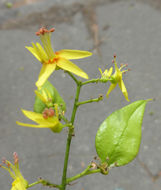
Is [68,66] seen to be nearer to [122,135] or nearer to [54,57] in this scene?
[54,57]

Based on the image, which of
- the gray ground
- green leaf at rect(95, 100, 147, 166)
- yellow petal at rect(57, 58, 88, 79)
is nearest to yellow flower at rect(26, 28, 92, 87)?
yellow petal at rect(57, 58, 88, 79)

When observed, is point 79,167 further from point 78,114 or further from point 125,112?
point 125,112

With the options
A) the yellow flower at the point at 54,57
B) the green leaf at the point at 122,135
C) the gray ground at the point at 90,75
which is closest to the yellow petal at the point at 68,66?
the yellow flower at the point at 54,57

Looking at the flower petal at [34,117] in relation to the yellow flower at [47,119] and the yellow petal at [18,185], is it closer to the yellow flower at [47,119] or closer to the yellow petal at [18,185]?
the yellow flower at [47,119]

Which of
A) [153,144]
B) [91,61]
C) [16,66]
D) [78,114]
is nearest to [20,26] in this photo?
[16,66]

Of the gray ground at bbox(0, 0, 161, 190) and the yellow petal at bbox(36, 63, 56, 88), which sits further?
the gray ground at bbox(0, 0, 161, 190)

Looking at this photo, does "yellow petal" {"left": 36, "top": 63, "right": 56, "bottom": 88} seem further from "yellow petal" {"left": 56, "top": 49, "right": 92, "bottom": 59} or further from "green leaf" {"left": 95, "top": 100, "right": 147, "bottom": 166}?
"green leaf" {"left": 95, "top": 100, "right": 147, "bottom": 166}

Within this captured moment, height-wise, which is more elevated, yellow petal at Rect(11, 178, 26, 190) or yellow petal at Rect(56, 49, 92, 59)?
yellow petal at Rect(56, 49, 92, 59)

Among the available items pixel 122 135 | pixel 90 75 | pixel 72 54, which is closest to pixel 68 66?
pixel 72 54
